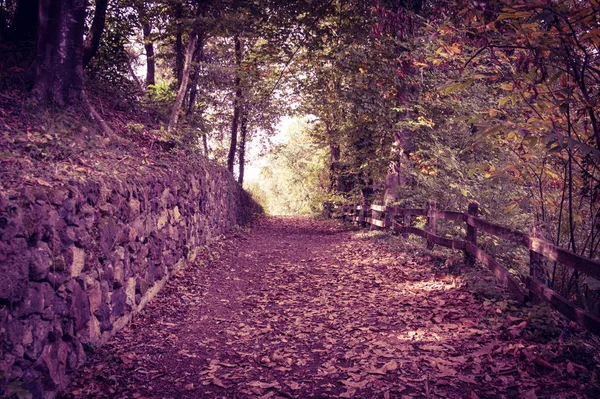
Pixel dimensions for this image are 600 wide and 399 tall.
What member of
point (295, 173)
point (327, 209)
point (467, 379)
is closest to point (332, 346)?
point (467, 379)

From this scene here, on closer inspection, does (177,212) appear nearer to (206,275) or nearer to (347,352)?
(206,275)

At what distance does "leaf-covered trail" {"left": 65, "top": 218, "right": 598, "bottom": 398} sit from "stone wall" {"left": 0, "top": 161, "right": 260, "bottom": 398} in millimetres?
Answer: 324

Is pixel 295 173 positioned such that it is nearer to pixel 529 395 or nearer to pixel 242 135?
pixel 242 135

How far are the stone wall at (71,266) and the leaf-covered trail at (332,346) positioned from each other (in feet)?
1.06

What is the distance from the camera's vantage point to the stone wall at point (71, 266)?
9.68 ft

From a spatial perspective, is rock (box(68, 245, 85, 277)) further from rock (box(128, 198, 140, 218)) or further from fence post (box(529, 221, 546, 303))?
fence post (box(529, 221, 546, 303))

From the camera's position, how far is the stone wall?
295cm

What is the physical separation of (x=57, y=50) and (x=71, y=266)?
4.84m

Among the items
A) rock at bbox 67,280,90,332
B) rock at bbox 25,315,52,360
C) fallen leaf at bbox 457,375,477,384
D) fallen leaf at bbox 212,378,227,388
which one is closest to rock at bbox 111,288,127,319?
rock at bbox 67,280,90,332

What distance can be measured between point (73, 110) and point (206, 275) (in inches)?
142

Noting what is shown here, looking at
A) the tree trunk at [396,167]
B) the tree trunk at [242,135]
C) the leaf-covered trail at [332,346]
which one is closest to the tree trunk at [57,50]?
the leaf-covered trail at [332,346]

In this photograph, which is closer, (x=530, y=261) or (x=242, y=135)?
(x=530, y=261)

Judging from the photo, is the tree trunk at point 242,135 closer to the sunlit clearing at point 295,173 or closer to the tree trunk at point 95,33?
the sunlit clearing at point 295,173

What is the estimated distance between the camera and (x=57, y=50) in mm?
6949
